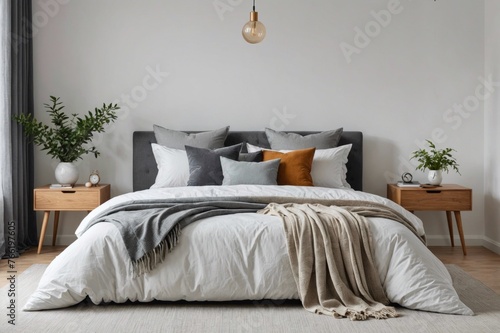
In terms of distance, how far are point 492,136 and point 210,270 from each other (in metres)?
3.33

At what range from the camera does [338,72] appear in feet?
19.3

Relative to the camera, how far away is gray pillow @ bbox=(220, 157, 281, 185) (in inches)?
193

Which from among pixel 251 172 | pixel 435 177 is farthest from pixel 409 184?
pixel 251 172

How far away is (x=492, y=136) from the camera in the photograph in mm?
5703

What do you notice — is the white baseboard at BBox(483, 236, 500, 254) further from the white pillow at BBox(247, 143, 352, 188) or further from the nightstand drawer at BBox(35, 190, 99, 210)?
the nightstand drawer at BBox(35, 190, 99, 210)

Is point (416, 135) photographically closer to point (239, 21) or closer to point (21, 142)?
point (239, 21)

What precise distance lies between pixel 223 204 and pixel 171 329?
99cm

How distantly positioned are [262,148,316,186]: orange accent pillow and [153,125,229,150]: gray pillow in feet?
1.72

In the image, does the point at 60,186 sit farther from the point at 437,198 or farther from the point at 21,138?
the point at 437,198

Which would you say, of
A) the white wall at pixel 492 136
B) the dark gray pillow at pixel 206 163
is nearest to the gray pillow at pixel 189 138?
the dark gray pillow at pixel 206 163

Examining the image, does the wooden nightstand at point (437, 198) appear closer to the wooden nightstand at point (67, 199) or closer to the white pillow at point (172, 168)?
the white pillow at point (172, 168)

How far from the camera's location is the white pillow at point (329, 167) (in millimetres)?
5359

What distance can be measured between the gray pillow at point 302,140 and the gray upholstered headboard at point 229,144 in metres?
0.12

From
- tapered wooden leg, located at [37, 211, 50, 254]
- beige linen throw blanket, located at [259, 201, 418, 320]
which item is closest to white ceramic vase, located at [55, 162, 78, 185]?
tapered wooden leg, located at [37, 211, 50, 254]
